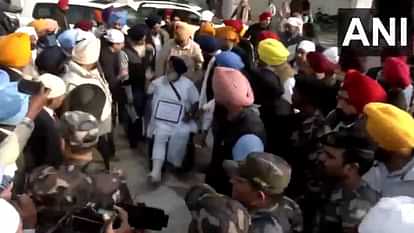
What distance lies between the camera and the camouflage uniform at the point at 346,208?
3877 mm

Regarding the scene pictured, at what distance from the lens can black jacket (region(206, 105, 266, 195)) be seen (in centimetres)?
527

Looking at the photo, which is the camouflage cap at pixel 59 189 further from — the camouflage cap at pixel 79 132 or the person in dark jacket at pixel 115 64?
the person in dark jacket at pixel 115 64

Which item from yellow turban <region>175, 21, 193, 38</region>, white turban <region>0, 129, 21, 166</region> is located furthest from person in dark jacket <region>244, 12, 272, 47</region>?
white turban <region>0, 129, 21, 166</region>

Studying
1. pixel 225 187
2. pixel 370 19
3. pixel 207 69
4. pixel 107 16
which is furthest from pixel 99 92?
pixel 107 16

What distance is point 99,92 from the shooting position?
544 cm

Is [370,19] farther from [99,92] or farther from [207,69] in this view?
[99,92]

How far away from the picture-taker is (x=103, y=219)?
3.32 meters

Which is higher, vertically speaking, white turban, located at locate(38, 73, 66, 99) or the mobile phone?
the mobile phone

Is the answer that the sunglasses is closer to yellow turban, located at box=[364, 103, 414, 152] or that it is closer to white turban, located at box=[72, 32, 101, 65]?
yellow turban, located at box=[364, 103, 414, 152]

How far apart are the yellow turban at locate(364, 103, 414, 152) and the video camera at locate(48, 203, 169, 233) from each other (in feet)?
4.66

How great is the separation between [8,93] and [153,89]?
3.41 meters

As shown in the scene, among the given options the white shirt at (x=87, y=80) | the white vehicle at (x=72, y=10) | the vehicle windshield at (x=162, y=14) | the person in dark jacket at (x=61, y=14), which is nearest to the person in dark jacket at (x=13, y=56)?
the white shirt at (x=87, y=80)

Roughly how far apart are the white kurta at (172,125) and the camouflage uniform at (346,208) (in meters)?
3.45

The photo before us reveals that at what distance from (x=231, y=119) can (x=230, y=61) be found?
1.69 m
